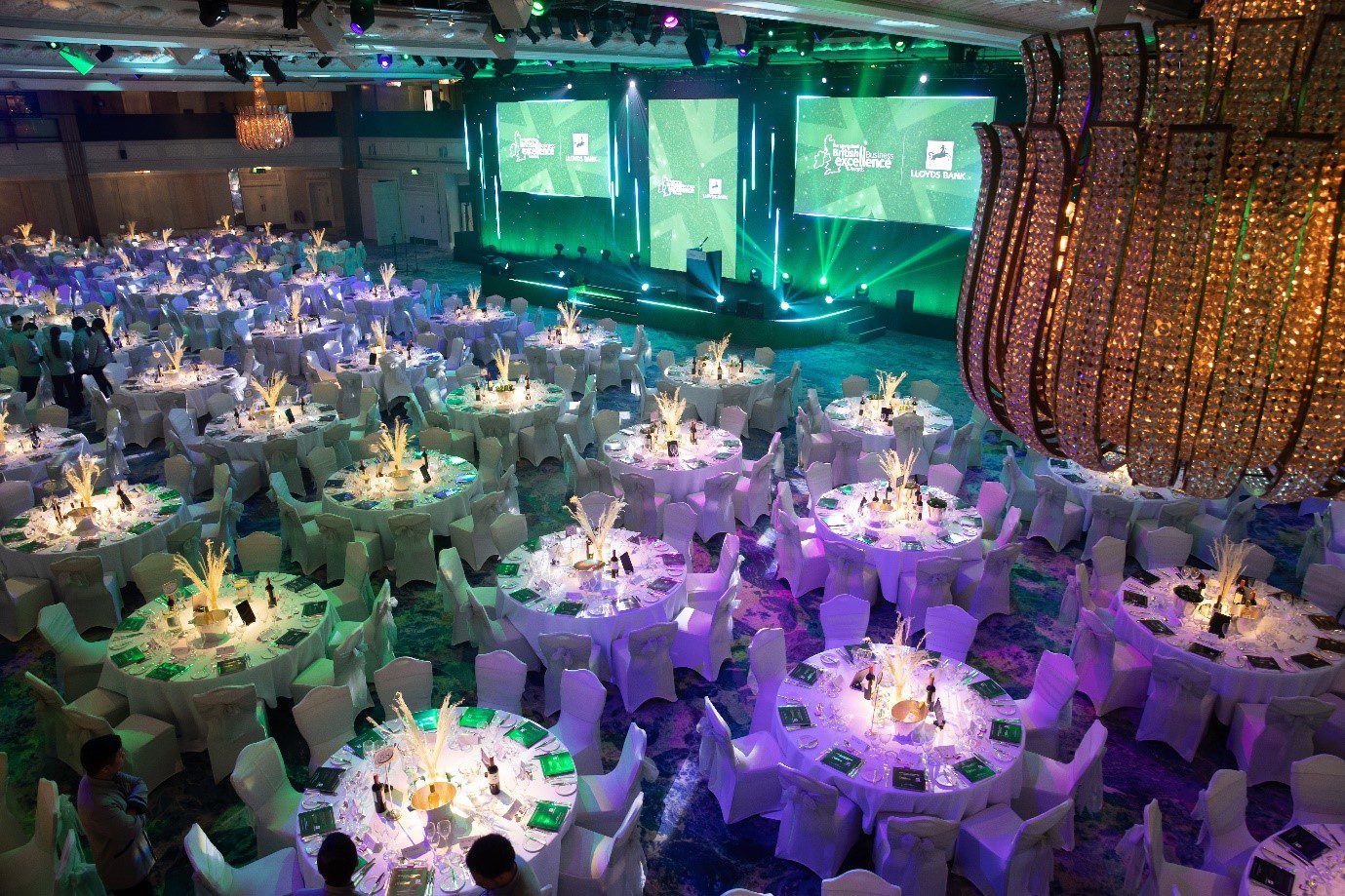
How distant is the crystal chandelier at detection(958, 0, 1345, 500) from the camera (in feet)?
4.58

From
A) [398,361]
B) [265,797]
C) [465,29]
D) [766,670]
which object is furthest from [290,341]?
[766,670]

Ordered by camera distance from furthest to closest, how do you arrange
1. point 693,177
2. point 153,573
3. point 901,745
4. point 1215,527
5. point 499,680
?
point 693,177 < point 1215,527 < point 153,573 < point 499,680 < point 901,745

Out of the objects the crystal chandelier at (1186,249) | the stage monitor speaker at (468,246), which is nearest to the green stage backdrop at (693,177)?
the stage monitor speaker at (468,246)

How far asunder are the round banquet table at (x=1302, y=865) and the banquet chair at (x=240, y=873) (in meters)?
4.48

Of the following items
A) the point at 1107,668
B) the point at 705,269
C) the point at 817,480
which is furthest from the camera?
the point at 705,269

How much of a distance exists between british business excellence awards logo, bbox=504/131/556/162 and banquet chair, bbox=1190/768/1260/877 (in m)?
20.3

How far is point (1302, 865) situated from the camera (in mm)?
3967

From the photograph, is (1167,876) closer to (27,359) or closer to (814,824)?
(814,824)

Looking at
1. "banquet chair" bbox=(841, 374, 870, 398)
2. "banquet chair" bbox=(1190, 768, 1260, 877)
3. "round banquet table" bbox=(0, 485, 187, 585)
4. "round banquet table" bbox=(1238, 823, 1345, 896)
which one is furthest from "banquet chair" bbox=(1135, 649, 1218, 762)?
"round banquet table" bbox=(0, 485, 187, 585)

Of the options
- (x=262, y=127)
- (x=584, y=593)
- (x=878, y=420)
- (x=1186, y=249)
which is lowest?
(x=584, y=593)

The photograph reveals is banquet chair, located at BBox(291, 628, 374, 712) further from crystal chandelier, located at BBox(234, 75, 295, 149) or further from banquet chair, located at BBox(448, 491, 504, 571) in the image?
crystal chandelier, located at BBox(234, 75, 295, 149)

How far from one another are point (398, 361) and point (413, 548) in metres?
4.90

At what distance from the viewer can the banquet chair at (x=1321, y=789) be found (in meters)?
4.44

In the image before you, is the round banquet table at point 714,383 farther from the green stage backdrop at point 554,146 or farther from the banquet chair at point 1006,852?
the green stage backdrop at point 554,146
